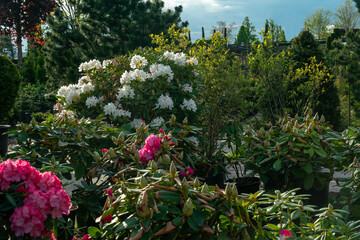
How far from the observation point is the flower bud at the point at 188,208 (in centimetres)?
132

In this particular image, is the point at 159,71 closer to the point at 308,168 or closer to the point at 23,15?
the point at 308,168

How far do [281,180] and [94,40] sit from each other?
11072 millimetres

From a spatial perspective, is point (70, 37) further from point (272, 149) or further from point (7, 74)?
point (272, 149)

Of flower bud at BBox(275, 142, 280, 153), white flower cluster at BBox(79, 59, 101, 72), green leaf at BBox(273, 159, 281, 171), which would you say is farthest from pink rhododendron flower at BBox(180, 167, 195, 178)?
white flower cluster at BBox(79, 59, 101, 72)

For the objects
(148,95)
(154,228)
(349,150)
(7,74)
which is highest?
(7,74)

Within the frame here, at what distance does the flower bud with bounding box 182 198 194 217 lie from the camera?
4.33 ft

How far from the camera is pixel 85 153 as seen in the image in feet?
9.46

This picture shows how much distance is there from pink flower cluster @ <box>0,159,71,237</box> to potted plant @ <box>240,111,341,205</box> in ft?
5.88

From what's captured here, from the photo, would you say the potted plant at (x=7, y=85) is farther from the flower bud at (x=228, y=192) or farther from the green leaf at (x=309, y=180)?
the flower bud at (x=228, y=192)

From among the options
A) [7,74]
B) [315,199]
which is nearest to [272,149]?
[315,199]

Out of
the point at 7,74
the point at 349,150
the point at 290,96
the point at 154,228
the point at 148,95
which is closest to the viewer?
the point at 154,228

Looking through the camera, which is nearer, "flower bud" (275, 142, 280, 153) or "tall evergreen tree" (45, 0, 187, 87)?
"flower bud" (275, 142, 280, 153)

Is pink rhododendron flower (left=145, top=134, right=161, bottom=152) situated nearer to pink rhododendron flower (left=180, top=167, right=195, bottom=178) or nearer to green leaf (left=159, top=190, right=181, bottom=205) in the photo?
pink rhododendron flower (left=180, top=167, right=195, bottom=178)

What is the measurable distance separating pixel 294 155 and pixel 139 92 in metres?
1.82
